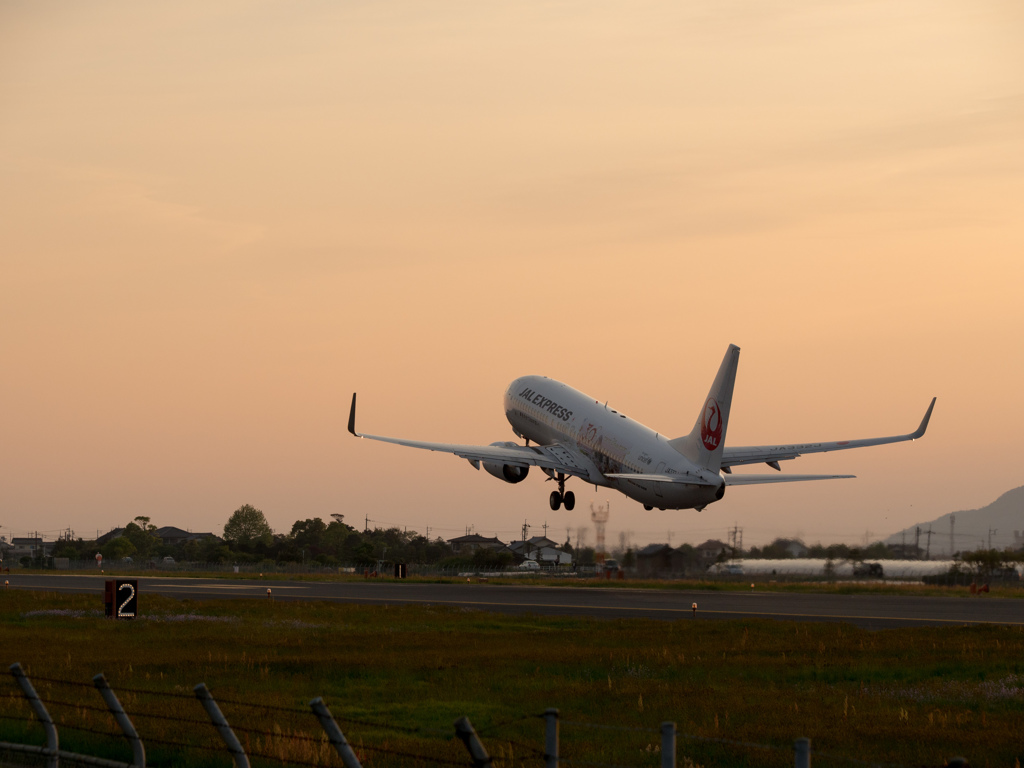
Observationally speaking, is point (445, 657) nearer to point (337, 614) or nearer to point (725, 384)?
point (337, 614)

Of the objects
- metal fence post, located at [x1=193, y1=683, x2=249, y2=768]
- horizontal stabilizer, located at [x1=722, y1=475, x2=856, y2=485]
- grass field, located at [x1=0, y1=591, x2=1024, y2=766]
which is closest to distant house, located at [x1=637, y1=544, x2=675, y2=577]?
horizontal stabilizer, located at [x1=722, y1=475, x2=856, y2=485]

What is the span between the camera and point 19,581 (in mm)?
96062

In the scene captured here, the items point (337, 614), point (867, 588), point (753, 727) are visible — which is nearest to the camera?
point (753, 727)

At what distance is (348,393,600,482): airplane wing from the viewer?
284 feet

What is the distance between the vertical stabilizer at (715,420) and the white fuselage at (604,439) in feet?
2.37

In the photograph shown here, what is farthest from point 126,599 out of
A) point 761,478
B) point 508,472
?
point 761,478

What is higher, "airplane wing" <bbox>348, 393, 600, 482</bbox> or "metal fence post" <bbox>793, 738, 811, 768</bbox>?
"airplane wing" <bbox>348, 393, 600, 482</bbox>

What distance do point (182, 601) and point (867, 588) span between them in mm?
46345

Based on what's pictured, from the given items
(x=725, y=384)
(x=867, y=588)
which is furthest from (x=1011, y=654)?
(x=867, y=588)

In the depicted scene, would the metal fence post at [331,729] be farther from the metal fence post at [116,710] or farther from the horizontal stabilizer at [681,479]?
the horizontal stabilizer at [681,479]

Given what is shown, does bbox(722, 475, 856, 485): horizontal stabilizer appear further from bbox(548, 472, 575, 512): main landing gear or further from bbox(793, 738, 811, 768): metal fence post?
bbox(793, 738, 811, 768): metal fence post

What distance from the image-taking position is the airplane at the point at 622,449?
7356cm

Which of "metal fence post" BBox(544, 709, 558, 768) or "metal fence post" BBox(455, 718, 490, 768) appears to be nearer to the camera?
"metal fence post" BBox(455, 718, 490, 768)

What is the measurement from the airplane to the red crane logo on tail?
0.06m
